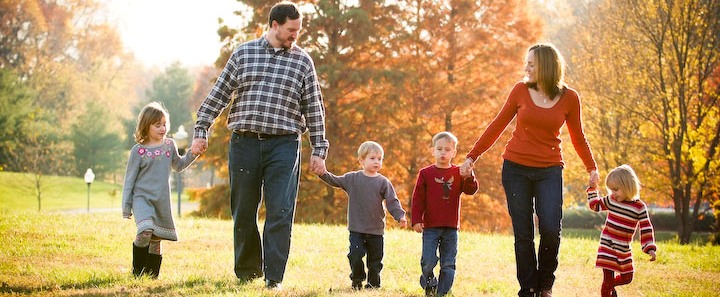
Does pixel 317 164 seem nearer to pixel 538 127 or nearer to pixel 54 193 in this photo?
pixel 538 127

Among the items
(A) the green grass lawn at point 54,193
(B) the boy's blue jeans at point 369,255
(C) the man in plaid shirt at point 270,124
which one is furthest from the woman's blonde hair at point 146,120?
(A) the green grass lawn at point 54,193

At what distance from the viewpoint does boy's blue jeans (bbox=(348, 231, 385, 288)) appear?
6383 millimetres

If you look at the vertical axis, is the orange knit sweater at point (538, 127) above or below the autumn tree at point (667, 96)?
below

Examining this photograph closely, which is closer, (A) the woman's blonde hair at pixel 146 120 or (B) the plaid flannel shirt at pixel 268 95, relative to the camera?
(B) the plaid flannel shirt at pixel 268 95

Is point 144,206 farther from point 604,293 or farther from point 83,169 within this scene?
point 83,169

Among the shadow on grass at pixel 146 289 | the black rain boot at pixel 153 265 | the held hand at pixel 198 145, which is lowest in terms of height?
the shadow on grass at pixel 146 289

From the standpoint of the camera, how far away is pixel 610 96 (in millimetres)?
19172

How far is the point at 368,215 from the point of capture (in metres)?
6.39

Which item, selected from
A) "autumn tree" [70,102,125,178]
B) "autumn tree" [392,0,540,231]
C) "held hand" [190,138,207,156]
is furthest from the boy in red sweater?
"autumn tree" [70,102,125,178]

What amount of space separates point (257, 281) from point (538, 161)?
2427 millimetres

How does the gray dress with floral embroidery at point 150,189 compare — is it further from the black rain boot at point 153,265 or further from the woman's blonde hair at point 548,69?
the woman's blonde hair at point 548,69

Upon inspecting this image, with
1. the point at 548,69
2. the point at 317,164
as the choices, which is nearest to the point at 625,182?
the point at 548,69

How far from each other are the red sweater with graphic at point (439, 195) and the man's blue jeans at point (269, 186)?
3.36 ft

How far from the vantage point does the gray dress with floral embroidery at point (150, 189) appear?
242 inches
